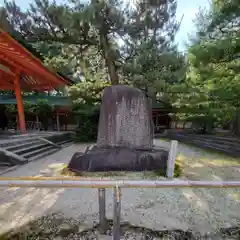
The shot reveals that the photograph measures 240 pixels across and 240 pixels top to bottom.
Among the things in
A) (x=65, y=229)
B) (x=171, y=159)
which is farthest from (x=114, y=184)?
(x=171, y=159)

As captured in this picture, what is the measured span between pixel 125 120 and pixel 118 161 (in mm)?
1243

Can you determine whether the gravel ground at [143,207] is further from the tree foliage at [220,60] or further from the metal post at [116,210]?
the tree foliage at [220,60]

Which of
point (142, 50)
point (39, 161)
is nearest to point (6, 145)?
point (39, 161)

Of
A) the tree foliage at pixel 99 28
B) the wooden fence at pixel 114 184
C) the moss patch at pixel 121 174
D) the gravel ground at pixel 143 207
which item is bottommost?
the gravel ground at pixel 143 207

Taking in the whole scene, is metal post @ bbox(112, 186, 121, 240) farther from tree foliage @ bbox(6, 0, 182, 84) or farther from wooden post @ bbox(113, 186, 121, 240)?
tree foliage @ bbox(6, 0, 182, 84)

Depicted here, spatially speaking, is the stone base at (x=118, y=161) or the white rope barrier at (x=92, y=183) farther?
the stone base at (x=118, y=161)

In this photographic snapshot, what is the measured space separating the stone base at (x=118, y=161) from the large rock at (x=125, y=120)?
504mm

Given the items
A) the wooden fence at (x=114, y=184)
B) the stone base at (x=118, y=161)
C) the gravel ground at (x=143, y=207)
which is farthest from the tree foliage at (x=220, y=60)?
the wooden fence at (x=114, y=184)

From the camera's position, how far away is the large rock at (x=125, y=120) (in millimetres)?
6207

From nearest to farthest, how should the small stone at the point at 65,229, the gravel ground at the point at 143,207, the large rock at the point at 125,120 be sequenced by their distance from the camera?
1. the small stone at the point at 65,229
2. the gravel ground at the point at 143,207
3. the large rock at the point at 125,120

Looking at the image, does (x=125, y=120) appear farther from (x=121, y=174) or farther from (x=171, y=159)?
(x=171, y=159)

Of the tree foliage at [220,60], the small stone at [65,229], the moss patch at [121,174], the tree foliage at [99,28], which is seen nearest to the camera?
the small stone at [65,229]

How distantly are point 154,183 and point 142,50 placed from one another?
10.0 meters

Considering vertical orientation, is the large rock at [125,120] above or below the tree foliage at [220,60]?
below
